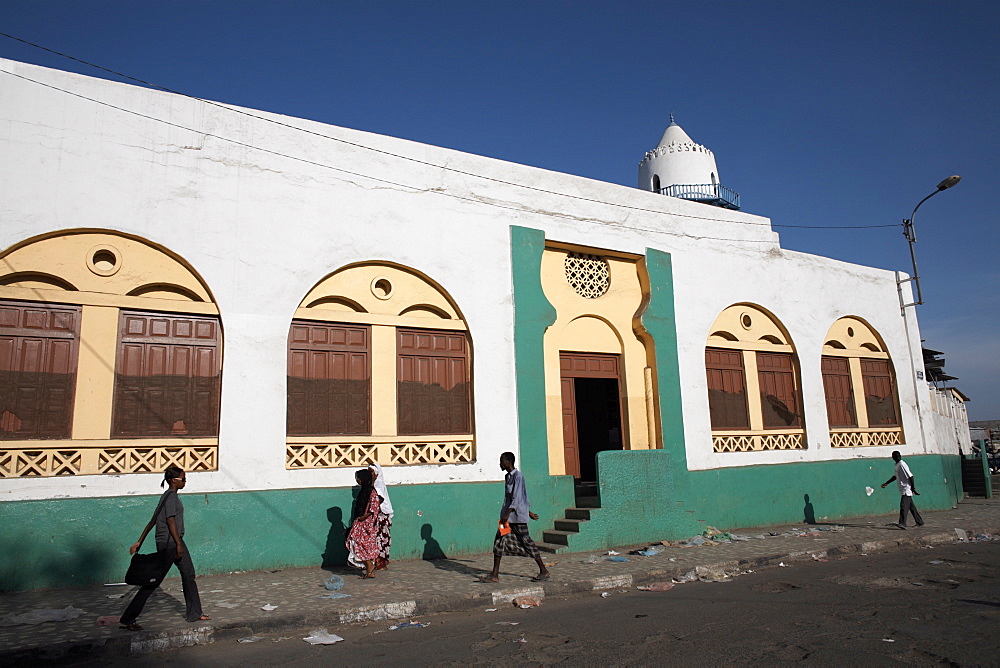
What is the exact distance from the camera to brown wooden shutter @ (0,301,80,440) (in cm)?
798

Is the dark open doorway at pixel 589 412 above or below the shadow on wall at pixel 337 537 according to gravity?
above

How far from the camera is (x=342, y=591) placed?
7.53 metres

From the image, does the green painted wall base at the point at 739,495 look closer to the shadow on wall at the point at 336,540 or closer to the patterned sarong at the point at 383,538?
the patterned sarong at the point at 383,538

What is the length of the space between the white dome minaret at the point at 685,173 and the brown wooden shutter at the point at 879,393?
39.0ft

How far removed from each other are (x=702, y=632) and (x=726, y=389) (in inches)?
334

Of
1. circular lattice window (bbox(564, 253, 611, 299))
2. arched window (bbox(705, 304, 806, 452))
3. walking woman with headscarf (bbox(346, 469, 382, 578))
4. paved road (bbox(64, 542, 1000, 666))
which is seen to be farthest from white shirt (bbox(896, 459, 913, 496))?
walking woman with headscarf (bbox(346, 469, 382, 578))

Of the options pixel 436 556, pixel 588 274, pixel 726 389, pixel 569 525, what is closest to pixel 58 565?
pixel 436 556

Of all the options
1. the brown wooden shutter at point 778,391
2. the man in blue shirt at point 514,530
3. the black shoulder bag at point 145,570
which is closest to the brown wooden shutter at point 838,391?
the brown wooden shutter at point 778,391

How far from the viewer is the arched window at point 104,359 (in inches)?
317

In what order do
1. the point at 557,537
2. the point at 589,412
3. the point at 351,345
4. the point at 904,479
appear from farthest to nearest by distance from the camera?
the point at 589,412 < the point at 904,479 < the point at 557,537 < the point at 351,345

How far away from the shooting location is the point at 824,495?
1404 centimetres

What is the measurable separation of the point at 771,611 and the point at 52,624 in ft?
20.6

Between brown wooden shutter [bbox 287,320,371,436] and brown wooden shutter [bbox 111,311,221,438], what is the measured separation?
3.27ft

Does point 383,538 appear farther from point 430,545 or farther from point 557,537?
point 557,537
